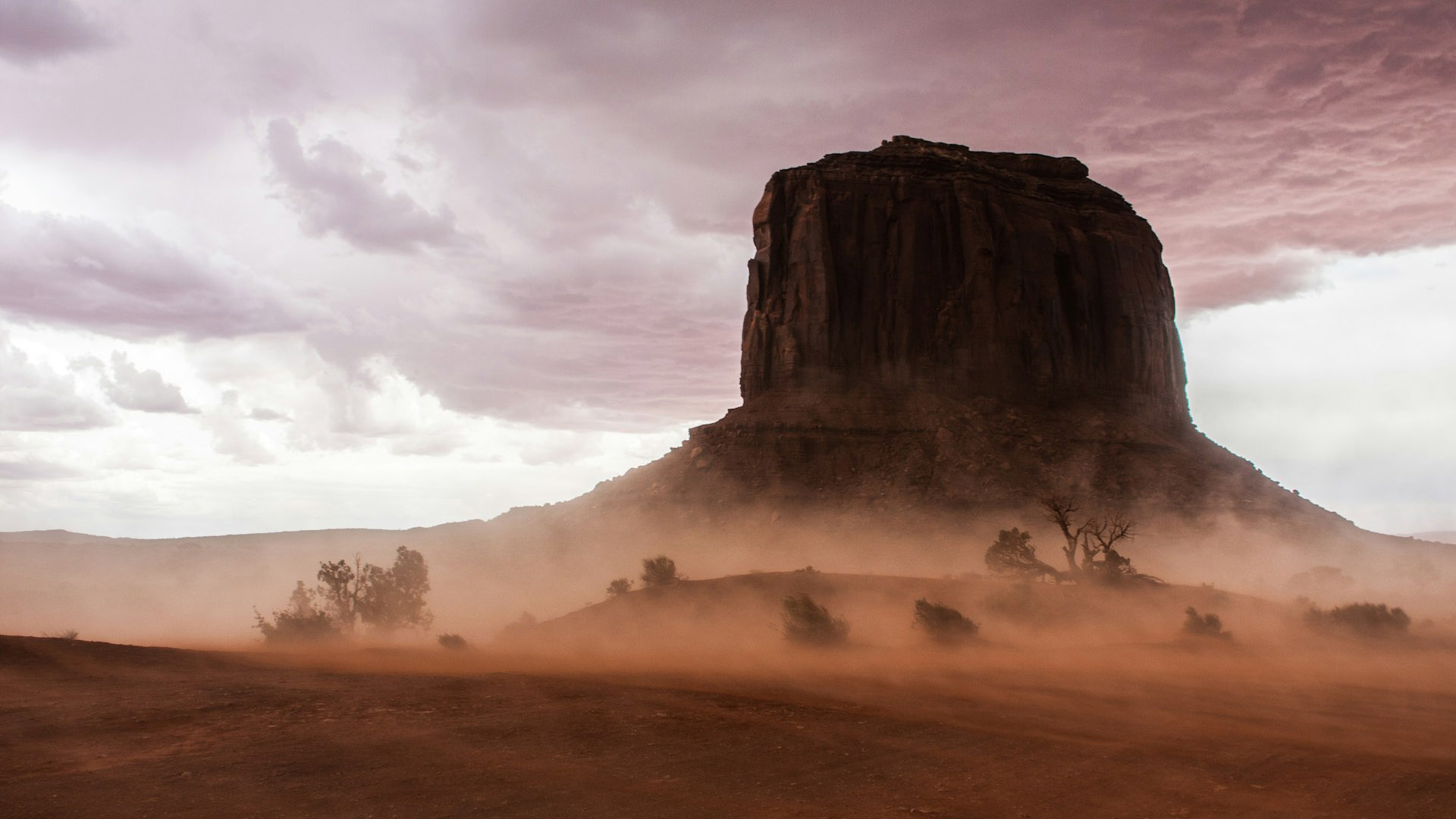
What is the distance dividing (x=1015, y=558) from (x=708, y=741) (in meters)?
26.1

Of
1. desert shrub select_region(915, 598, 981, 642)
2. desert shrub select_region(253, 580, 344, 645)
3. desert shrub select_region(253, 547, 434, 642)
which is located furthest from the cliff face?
desert shrub select_region(915, 598, 981, 642)

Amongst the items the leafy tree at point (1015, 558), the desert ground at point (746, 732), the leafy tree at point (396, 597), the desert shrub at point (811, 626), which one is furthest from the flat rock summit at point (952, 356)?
the desert ground at point (746, 732)

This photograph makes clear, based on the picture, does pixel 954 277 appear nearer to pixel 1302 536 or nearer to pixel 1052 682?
pixel 1302 536

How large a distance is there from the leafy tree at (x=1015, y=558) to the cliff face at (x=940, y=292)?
115 ft

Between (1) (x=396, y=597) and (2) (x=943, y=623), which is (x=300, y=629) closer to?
(1) (x=396, y=597)

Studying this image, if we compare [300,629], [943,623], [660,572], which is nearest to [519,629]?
[660,572]

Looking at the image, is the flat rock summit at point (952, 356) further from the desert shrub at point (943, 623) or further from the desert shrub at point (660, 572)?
the desert shrub at point (943, 623)

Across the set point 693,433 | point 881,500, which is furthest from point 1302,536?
point 693,433

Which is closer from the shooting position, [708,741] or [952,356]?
[708,741]

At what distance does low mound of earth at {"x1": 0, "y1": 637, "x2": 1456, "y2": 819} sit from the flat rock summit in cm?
4160

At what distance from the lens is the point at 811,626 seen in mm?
30078

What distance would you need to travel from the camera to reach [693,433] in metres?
71.9

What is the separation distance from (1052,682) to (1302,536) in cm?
5295

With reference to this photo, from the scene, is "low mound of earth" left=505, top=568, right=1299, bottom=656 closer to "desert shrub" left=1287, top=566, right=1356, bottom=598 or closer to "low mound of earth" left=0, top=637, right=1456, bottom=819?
"low mound of earth" left=0, top=637, right=1456, bottom=819
